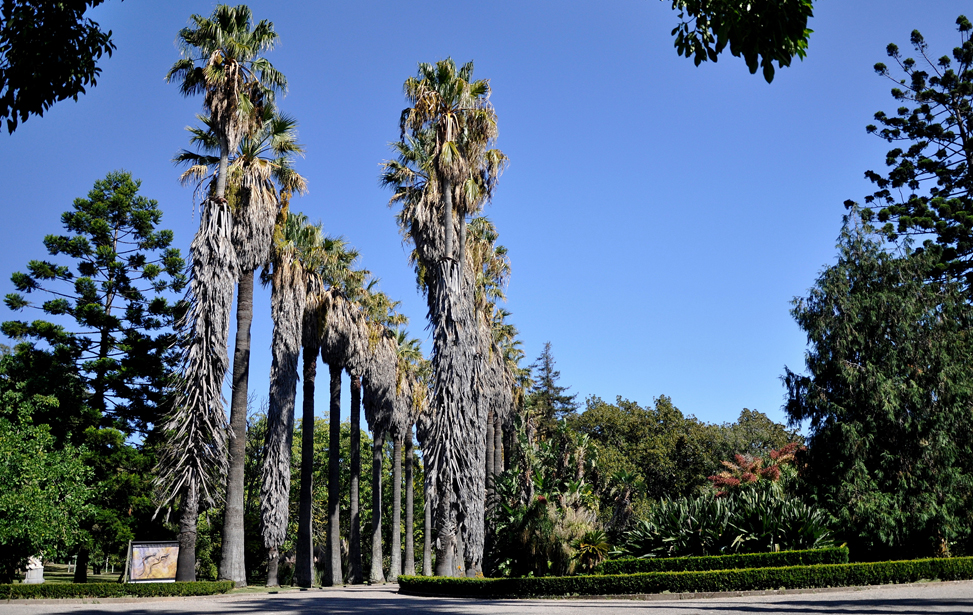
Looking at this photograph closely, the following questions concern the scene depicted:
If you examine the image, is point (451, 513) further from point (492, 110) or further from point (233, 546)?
point (492, 110)

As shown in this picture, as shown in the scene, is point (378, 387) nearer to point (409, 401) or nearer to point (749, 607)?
point (409, 401)

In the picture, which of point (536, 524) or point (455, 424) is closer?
point (536, 524)

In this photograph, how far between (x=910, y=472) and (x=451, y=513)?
15168 millimetres

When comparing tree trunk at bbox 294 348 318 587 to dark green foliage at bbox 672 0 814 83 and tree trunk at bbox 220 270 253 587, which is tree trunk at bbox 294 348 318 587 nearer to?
tree trunk at bbox 220 270 253 587

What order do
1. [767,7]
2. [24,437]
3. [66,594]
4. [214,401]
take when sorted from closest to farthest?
[767,7]
[66,594]
[214,401]
[24,437]

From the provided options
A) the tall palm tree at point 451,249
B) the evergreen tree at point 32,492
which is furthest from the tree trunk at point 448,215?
the evergreen tree at point 32,492

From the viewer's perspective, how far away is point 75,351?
1142 inches

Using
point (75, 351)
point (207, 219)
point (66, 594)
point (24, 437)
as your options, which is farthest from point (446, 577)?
point (75, 351)

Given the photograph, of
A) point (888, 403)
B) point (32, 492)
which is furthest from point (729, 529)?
point (32, 492)

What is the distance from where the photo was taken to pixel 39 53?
598 centimetres

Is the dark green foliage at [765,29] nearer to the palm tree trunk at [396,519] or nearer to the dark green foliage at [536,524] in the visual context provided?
the dark green foliage at [536,524]

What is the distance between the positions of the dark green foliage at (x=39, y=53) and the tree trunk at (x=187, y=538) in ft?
50.9

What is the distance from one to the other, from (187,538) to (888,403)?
22077 millimetres

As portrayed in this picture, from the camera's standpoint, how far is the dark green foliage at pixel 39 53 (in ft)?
19.4
